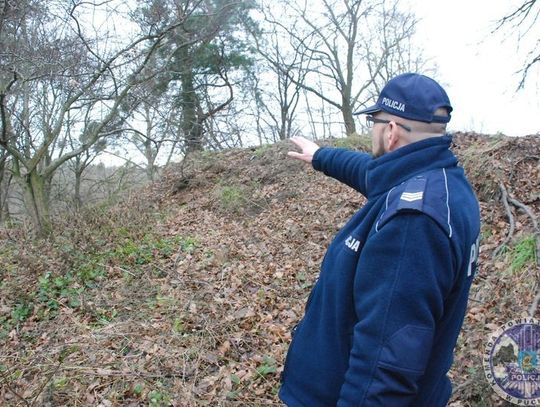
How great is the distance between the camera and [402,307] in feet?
4.16

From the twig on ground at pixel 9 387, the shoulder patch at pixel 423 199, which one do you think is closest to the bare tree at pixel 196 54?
the twig on ground at pixel 9 387

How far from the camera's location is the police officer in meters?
1.27

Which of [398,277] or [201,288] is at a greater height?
[398,277]

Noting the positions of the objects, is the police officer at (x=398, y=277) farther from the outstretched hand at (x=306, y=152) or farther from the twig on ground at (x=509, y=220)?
the twig on ground at (x=509, y=220)

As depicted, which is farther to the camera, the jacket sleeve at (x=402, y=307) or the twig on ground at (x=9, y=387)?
the twig on ground at (x=9, y=387)

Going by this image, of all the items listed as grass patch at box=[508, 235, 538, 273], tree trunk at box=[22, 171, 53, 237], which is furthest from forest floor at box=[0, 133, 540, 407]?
tree trunk at box=[22, 171, 53, 237]

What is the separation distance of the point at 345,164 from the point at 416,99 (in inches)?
31.0

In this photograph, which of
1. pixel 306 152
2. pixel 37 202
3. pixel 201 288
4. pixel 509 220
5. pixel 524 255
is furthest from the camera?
pixel 37 202

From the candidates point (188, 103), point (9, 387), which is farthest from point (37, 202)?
point (188, 103)

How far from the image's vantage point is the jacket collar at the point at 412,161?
144cm

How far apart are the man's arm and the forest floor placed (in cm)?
216

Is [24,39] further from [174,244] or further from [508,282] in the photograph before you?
[508,282]

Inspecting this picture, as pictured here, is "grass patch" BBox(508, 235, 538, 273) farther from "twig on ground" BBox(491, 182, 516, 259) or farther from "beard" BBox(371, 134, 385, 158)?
"beard" BBox(371, 134, 385, 158)

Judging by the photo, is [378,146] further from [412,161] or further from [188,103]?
[188,103]
